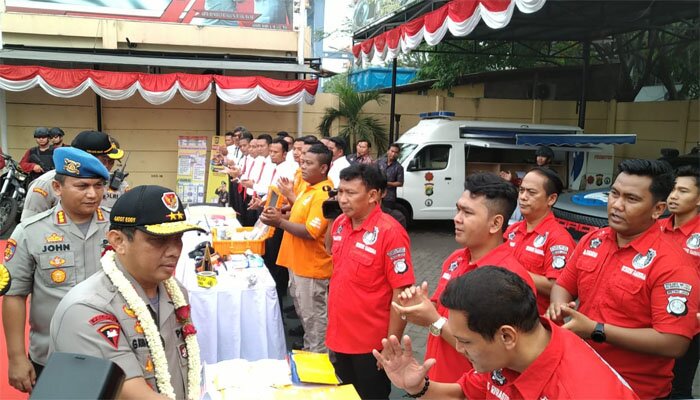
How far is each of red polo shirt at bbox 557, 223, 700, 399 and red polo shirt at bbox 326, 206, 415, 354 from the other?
3.39 feet

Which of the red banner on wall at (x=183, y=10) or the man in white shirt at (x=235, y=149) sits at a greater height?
the red banner on wall at (x=183, y=10)

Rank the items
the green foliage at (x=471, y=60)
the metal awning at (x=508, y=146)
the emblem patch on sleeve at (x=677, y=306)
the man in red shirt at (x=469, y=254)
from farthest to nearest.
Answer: the green foliage at (x=471, y=60)
the metal awning at (x=508, y=146)
the man in red shirt at (x=469, y=254)
the emblem patch on sleeve at (x=677, y=306)

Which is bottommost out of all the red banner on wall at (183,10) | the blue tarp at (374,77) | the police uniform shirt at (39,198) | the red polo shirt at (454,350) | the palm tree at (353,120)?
the red polo shirt at (454,350)

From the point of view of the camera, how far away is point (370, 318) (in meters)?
3.12

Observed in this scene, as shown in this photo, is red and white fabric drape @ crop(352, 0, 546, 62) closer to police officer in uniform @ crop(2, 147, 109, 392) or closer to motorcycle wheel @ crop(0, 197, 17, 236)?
police officer in uniform @ crop(2, 147, 109, 392)

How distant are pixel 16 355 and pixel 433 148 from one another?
8.48 metres

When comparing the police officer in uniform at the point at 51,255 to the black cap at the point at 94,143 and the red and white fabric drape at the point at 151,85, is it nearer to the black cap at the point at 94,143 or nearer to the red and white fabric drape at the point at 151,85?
the black cap at the point at 94,143

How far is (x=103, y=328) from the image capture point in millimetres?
1624

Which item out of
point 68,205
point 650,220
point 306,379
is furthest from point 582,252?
point 68,205

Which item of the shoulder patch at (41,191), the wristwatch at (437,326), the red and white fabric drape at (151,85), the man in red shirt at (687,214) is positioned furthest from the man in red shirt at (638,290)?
the red and white fabric drape at (151,85)

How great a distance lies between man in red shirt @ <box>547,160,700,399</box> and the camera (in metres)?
2.23

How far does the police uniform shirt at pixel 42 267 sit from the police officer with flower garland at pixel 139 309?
3.20ft

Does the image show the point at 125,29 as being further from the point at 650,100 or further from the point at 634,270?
the point at 650,100

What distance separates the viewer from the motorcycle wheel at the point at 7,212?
343 inches
